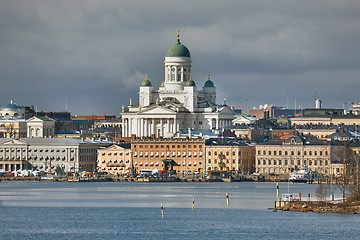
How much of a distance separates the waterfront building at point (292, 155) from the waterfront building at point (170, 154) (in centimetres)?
663

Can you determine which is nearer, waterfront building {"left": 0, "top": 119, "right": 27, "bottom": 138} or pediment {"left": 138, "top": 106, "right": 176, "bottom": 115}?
pediment {"left": 138, "top": 106, "right": 176, "bottom": 115}

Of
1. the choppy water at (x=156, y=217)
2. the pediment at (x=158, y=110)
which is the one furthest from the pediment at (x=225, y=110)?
the choppy water at (x=156, y=217)

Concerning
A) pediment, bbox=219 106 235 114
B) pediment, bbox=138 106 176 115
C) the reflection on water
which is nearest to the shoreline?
the reflection on water

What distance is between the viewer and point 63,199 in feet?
312

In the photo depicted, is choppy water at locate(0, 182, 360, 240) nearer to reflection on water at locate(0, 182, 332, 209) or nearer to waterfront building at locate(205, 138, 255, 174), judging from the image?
reflection on water at locate(0, 182, 332, 209)

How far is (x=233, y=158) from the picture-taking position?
140000 mm

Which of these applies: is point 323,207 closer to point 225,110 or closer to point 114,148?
point 114,148

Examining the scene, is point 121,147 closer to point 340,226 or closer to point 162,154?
point 162,154

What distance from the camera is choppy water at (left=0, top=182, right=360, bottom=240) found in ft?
225

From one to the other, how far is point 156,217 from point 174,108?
279 ft

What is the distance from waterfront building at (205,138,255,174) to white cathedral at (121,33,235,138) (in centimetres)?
1867

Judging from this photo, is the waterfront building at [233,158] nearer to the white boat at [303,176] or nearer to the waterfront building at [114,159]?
the waterfront building at [114,159]

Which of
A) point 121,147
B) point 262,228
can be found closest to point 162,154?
point 121,147

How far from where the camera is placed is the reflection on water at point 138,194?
8969cm
